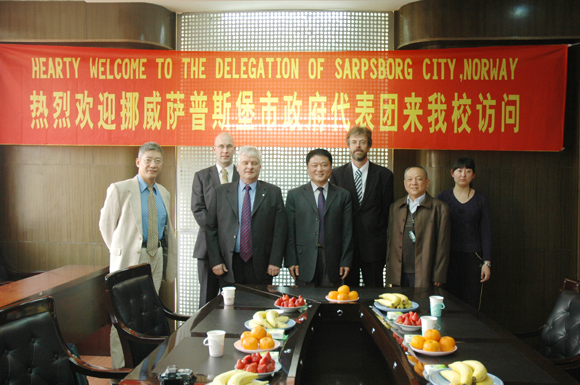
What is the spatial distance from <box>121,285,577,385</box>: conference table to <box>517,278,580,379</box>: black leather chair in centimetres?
40

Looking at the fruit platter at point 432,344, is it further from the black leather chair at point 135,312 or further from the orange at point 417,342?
the black leather chair at point 135,312

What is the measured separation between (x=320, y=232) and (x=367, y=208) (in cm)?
53

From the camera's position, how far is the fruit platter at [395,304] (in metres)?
2.38

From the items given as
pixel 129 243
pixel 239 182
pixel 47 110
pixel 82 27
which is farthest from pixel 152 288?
pixel 82 27

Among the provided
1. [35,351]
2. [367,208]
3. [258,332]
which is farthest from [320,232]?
[35,351]

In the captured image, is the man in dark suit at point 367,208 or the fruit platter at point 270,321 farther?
the man in dark suit at point 367,208

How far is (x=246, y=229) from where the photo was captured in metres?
3.42

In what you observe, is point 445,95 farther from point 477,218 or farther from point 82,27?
point 82,27

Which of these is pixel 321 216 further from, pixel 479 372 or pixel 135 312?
pixel 479 372

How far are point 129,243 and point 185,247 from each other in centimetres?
132

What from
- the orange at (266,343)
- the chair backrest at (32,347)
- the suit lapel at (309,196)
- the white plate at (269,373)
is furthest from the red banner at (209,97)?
the white plate at (269,373)

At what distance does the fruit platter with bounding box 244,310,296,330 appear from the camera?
204cm

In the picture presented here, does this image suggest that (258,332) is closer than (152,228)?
Yes

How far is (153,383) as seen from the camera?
1.52 meters
